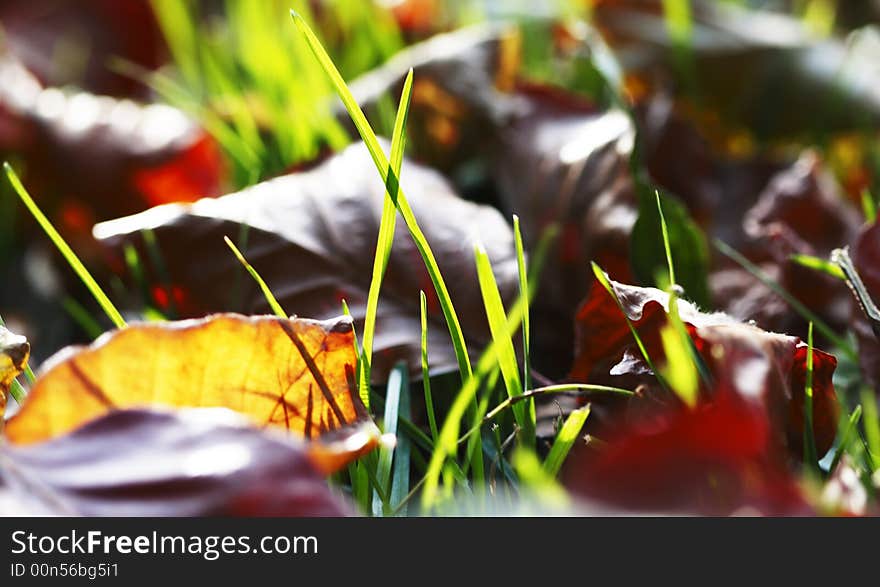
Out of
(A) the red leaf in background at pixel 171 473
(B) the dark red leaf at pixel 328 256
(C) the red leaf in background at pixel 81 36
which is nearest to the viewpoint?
(A) the red leaf in background at pixel 171 473

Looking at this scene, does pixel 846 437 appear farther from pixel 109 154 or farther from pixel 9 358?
pixel 109 154

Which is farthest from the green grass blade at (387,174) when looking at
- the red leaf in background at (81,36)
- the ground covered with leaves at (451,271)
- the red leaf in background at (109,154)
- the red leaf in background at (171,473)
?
the red leaf in background at (81,36)

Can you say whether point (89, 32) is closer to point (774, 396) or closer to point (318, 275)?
point (318, 275)

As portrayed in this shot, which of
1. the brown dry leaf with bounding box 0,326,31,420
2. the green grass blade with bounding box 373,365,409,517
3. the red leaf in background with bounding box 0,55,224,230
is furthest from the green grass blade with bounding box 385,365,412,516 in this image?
the red leaf in background with bounding box 0,55,224,230

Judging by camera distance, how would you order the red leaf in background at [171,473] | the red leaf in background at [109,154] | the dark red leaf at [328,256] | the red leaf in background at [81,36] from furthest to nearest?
the red leaf in background at [81,36] → the red leaf in background at [109,154] → the dark red leaf at [328,256] → the red leaf in background at [171,473]

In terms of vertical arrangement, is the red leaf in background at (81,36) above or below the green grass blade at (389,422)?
above

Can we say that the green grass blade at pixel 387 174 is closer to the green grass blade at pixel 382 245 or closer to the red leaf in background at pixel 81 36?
the green grass blade at pixel 382 245
